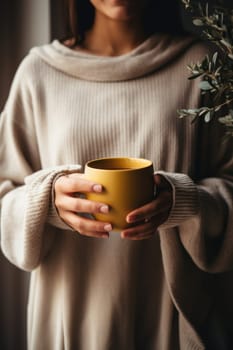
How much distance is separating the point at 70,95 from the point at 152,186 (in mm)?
350

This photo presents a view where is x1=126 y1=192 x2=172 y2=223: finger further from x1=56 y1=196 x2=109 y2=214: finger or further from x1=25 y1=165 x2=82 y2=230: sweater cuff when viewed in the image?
x1=25 y1=165 x2=82 y2=230: sweater cuff

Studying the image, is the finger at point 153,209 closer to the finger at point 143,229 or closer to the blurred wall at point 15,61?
the finger at point 143,229

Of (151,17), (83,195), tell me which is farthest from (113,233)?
(151,17)

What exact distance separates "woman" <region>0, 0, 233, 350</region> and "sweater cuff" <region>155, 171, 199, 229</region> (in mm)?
62

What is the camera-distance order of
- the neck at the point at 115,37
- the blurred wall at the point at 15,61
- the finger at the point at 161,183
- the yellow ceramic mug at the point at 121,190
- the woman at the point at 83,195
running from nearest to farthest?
the yellow ceramic mug at the point at 121,190 < the finger at the point at 161,183 < the woman at the point at 83,195 < the neck at the point at 115,37 < the blurred wall at the point at 15,61

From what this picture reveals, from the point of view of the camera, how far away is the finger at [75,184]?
0.60 metres

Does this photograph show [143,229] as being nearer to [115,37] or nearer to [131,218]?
[131,218]

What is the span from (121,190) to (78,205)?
10 cm

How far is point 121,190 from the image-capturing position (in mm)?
589

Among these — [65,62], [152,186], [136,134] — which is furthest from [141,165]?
[65,62]

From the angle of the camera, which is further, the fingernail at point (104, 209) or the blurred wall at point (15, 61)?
the blurred wall at point (15, 61)

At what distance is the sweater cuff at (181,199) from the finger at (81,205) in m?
0.14

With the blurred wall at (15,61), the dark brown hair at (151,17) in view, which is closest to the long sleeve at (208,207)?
the dark brown hair at (151,17)

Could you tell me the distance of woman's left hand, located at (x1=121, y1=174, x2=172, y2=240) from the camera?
614 millimetres
